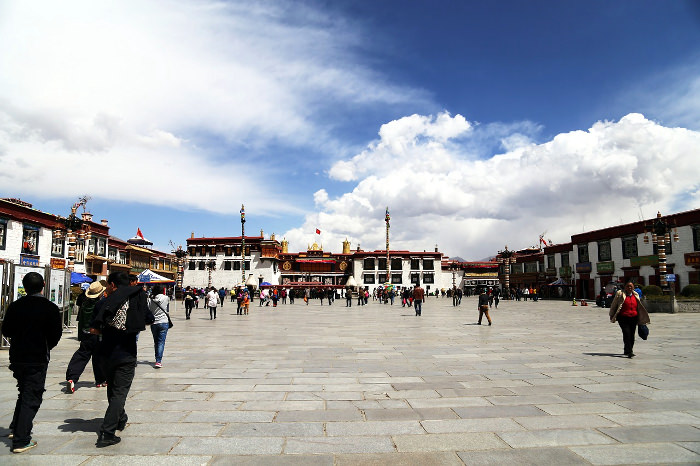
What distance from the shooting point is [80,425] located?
17.4 ft

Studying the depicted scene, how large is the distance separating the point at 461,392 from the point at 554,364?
345 cm

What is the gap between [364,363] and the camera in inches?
368

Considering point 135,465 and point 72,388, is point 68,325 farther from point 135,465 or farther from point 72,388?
point 135,465

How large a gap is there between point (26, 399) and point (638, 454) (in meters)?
6.29

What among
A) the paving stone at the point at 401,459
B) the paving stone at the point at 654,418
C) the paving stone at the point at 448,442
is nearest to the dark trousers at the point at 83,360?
the paving stone at the point at 401,459

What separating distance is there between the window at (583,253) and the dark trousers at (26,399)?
5223 centimetres

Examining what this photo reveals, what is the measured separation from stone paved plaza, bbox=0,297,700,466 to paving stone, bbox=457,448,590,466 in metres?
0.02

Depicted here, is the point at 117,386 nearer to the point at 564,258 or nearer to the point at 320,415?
the point at 320,415

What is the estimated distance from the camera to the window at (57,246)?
37234mm

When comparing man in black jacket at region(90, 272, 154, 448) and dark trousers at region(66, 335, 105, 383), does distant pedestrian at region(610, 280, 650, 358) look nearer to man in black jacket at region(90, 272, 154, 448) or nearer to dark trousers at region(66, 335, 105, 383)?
man in black jacket at region(90, 272, 154, 448)

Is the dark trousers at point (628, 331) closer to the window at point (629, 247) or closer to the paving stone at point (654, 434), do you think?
the paving stone at point (654, 434)

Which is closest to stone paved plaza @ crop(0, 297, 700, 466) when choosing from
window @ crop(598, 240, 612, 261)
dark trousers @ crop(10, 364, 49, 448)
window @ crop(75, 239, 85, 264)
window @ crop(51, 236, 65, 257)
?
dark trousers @ crop(10, 364, 49, 448)

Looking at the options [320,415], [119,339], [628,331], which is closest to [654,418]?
[320,415]

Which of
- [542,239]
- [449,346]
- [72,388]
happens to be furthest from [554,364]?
[542,239]
